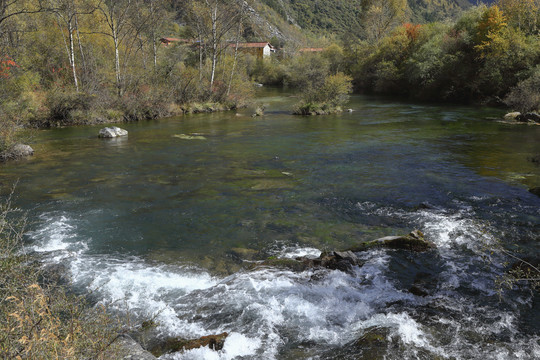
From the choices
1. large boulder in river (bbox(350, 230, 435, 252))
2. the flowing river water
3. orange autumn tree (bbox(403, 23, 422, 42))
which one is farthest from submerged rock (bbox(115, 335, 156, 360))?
orange autumn tree (bbox(403, 23, 422, 42))

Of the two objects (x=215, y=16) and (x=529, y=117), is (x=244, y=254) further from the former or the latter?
(x=215, y=16)

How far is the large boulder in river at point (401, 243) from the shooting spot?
7.69 meters

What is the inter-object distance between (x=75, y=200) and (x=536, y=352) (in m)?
11.0

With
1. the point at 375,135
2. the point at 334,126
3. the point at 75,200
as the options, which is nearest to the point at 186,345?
the point at 75,200

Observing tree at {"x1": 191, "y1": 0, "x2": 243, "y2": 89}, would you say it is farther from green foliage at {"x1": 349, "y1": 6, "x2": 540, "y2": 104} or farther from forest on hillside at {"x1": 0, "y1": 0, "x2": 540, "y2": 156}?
green foliage at {"x1": 349, "y1": 6, "x2": 540, "y2": 104}

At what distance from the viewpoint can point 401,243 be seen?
25.5 ft

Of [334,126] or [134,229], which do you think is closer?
[134,229]

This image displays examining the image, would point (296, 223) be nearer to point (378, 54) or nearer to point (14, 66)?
point (14, 66)

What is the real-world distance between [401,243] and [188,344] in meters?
4.85

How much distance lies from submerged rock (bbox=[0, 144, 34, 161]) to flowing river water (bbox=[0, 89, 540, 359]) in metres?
0.56

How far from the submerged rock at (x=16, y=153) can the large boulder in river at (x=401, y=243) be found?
1460cm

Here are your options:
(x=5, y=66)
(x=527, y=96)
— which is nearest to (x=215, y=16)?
(x=5, y=66)

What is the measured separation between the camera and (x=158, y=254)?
7.78 m

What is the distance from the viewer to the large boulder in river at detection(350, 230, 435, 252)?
25.2ft
